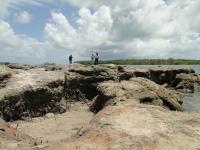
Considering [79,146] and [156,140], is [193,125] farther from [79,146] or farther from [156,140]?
[79,146]

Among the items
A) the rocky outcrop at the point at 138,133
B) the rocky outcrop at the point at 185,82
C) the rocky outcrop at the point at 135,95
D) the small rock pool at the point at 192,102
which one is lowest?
the small rock pool at the point at 192,102

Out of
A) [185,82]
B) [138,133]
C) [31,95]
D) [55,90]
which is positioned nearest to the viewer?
[138,133]

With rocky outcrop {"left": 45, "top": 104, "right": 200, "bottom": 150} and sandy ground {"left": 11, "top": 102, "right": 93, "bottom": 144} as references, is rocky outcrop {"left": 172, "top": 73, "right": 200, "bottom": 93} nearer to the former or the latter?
sandy ground {"left": 11, "top": 102, "right": 93, "bottom": 144}

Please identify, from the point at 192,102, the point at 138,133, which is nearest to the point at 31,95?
the point at 138,133

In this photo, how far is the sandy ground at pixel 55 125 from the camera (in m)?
14.6

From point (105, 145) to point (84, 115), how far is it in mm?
14086

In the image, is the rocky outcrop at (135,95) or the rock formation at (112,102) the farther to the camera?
the rocky outcrop at (135,95)

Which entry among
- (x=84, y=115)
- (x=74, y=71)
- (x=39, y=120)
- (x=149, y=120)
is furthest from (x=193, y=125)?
(x=74, y=71)

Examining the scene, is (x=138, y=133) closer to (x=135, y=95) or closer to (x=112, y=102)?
(x=112, y=102)

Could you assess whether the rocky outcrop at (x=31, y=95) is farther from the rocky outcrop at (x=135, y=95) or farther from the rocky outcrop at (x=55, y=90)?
the rocky outcrop at (x=135, y=95)

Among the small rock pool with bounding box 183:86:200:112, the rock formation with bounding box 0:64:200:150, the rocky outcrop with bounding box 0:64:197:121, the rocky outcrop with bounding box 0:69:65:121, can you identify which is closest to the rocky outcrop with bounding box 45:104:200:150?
the rock formation with bounding box 0:64:200:150

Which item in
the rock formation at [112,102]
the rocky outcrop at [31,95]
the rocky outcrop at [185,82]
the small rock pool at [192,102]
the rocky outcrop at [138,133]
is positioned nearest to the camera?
the rocky outcrop at [138,133]

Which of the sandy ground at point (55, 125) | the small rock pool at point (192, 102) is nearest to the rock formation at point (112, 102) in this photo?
the sandy ground at point (55, 125)

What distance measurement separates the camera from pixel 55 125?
1722cm
